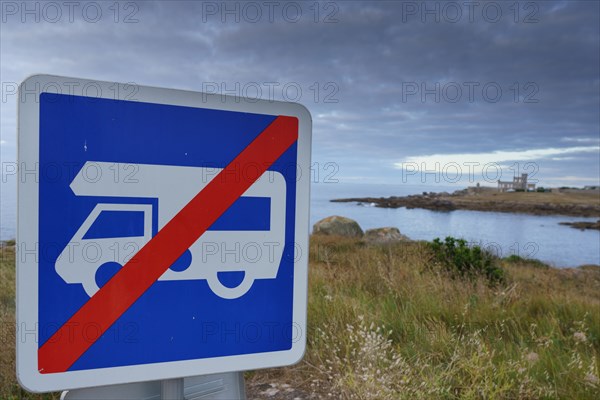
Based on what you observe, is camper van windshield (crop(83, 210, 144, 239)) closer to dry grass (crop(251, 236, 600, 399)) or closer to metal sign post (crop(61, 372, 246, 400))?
metal sign post (crop(61, 372, 246, 400))

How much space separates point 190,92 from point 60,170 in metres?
0.35

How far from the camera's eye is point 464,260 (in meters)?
7.07

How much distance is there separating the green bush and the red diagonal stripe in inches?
237

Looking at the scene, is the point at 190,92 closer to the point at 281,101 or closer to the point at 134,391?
the point at 281,101

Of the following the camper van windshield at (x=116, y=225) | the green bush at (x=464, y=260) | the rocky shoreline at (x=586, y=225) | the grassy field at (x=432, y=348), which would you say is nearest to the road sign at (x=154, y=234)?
the camper van windshield at (x=116, y=225)

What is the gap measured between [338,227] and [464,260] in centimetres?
1150

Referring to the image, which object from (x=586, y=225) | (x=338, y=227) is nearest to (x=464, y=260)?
(x=338, y=227)

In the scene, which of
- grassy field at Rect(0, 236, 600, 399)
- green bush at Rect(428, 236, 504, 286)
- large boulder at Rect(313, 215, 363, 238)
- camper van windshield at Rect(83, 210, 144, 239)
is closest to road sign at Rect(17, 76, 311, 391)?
camper van windshield at Rect(83, 210, 144, 239)

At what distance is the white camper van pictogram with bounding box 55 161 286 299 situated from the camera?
0.98 meters

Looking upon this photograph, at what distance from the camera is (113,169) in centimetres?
99

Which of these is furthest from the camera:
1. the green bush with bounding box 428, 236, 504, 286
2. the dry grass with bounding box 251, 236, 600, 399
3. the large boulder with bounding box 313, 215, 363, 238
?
the large boulder with bounding box 313, 215, 363, 238

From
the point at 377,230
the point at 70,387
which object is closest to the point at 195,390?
the point at 70,387

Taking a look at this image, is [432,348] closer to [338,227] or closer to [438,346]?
[438,346]

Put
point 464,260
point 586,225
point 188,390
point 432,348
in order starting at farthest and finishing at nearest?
point 586,225, point 464,260, point 432,348, point 188,390
